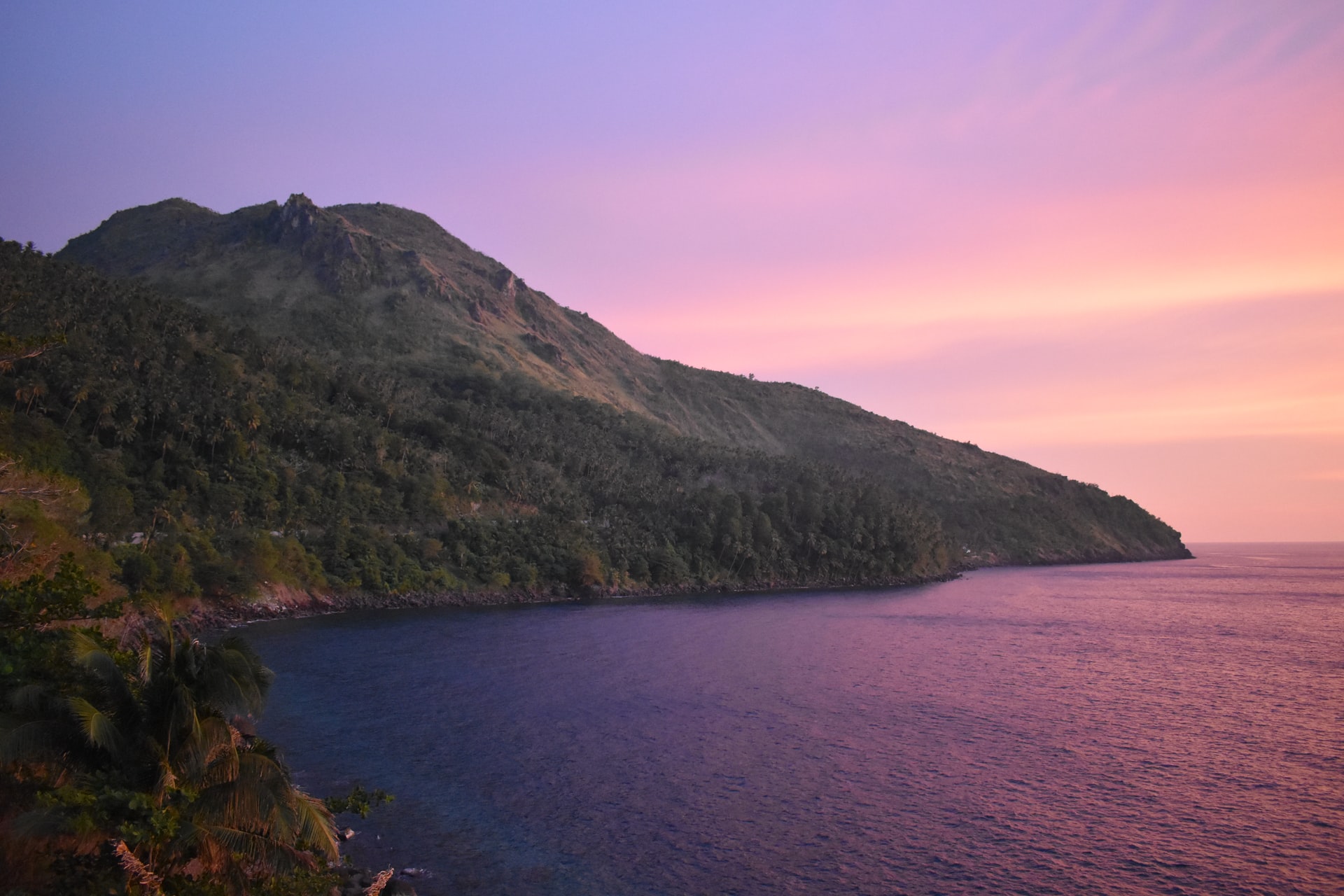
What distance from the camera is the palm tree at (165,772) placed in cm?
1739

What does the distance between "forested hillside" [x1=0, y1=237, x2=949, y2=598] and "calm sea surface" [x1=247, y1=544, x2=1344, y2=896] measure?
58.1 feet

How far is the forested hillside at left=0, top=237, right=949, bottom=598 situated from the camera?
83.8 m

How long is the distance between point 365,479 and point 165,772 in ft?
316

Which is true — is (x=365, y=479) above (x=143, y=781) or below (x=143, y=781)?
above

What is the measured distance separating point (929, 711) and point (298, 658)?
4652 centimetres

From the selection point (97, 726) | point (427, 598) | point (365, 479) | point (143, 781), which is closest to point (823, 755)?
point (143, 781)

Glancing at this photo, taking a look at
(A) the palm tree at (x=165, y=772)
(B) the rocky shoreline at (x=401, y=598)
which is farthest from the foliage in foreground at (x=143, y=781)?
(B) the rocky shoreline at (x=401, y=598)

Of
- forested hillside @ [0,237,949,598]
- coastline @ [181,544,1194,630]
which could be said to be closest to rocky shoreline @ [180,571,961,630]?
coastline @ [181,544,1194,630]

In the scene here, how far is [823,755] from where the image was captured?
136 ft

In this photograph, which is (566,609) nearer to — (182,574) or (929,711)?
(182,574)

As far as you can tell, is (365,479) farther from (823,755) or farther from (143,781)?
(143,781)

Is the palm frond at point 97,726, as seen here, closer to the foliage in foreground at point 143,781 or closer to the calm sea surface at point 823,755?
the foliage in foreground at point 143,781

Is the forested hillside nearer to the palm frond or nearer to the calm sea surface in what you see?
the calm sea surface

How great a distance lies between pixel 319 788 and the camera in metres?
34.5
